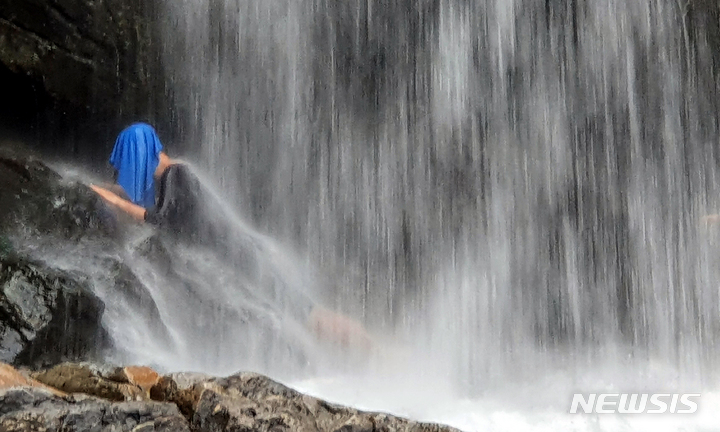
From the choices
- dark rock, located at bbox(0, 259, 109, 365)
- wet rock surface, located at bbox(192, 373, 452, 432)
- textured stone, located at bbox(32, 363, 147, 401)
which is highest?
dark rock, located at bbox(0, 259, 109, 365)

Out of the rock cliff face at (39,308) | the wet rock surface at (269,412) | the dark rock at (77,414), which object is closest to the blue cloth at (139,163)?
the rock cliff face at (39,308)

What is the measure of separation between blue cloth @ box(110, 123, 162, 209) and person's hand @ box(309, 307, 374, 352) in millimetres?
2234

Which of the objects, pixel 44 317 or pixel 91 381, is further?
pixel 44 317

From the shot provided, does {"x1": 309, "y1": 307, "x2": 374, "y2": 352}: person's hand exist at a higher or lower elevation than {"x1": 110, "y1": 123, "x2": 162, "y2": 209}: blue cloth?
lower

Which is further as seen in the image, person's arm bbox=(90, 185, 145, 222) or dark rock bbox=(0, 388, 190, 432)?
person's arm bbox=(90, 185, 145, 222)

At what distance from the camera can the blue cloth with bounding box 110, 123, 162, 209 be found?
705 cm

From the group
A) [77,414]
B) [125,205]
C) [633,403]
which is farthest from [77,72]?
[633,403]

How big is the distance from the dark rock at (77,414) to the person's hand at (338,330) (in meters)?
4.41

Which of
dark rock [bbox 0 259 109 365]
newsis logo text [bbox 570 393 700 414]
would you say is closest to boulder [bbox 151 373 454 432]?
newsis logo text [bbox 570 393 700 414]

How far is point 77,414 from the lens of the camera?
2.74m

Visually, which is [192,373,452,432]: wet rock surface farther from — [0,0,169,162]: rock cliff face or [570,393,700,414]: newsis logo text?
[0,0,169,162]: rock cliff face

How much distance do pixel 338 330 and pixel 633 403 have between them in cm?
319

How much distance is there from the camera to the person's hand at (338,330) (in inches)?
288

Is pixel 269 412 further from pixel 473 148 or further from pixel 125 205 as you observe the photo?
pixel 473 148
